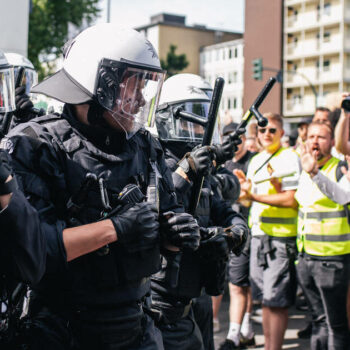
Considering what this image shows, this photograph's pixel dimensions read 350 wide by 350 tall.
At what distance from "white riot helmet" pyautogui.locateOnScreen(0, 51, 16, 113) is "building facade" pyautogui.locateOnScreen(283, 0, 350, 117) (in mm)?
47787

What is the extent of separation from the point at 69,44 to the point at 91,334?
45.3 inches

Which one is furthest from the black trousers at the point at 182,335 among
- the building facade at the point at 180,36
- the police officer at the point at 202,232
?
the building facade at the point at 180,36

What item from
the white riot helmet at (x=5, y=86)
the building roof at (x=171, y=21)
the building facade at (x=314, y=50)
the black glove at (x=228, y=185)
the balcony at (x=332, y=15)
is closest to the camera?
the white riot helmet at (x=5, y=86)

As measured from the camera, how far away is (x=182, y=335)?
299 centimetres

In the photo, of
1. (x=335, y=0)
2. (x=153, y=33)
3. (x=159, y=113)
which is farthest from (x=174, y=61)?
(x=159, y=113)

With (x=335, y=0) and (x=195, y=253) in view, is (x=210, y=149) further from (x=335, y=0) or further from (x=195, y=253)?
(x=335, y=0)

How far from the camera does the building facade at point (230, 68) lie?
209 feet

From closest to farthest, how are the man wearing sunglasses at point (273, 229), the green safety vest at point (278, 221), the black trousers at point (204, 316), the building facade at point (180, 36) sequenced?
the black trousers at point (204, 316) → the man wearing sunglasses at point (273, 229) → the green safety vest at point (278, 221) → the building facade at point (180, 36)

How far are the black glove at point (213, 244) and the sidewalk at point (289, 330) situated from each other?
8.34ft

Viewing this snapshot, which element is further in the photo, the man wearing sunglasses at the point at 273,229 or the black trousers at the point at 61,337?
the man wearing sunglasses at the point at 273,229

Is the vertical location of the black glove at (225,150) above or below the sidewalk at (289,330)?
above

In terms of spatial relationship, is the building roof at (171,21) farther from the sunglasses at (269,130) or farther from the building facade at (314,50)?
the sunglasses at (269,130)

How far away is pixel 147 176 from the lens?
7.74 feet

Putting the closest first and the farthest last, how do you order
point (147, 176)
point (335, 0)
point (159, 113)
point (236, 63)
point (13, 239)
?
point (13, 239) → point (147, 176) → point (159, 113) → point (335, 0) → point (236, 63)
